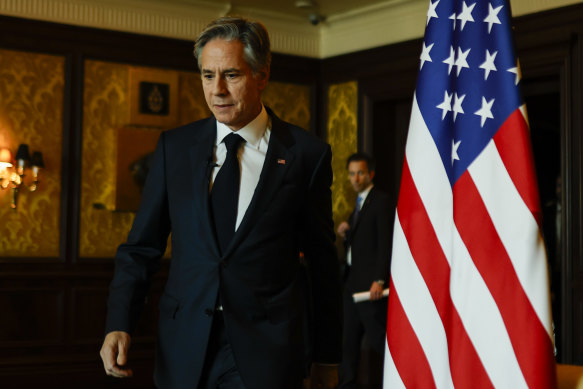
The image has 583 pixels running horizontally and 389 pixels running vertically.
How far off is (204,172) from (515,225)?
2.70 ft

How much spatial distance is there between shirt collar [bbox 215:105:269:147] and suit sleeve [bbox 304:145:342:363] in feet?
0.62

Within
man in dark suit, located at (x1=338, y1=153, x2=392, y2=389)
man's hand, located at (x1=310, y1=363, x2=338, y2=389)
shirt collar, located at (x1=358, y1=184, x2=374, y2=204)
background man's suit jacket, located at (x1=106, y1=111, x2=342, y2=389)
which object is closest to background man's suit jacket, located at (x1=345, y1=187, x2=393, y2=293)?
man in dark suit, located at (x1=338, y1=153, x2=392, y2=389)

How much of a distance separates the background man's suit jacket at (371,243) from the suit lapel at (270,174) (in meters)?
4.05

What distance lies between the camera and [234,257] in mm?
2227

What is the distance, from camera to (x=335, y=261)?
2.53 meters

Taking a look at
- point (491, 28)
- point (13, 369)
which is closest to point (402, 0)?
point (13, 369)

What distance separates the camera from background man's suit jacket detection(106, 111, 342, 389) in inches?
87.3

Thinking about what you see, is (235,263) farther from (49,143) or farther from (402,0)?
(402,0)

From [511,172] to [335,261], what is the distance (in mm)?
579

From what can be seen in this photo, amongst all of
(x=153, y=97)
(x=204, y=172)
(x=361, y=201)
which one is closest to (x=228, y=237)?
(x=204, y=172)

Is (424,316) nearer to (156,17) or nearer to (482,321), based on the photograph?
(482,321)

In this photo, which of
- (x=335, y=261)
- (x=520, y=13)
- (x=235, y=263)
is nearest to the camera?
(x=235, y=263)

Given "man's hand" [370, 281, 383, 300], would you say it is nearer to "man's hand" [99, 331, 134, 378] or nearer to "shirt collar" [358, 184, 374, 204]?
"shirt collar" [358, 184, 374, 204]

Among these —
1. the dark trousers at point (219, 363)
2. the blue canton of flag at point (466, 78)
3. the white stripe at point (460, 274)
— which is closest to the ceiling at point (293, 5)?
the blue canton of flag at point (466, 78)
